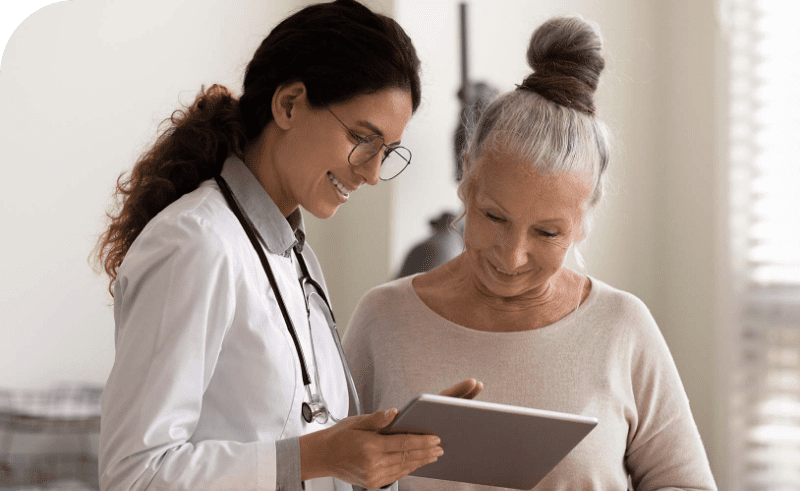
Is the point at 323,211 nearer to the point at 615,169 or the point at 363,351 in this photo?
the point at 363,351

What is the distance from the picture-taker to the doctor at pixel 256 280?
3.20ft

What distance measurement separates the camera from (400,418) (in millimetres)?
1007

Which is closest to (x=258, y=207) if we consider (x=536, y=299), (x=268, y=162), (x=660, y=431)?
(x=268, y=162)

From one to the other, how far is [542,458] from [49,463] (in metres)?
2.20

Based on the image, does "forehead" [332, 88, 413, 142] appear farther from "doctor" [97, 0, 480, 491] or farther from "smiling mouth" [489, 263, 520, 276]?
"smiling mouth" [489, 263, 520, 276]

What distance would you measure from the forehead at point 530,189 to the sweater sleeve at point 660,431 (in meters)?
0.30

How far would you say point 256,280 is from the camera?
1.15m

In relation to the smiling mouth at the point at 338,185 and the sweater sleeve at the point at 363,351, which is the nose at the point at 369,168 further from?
the sweater sleeve at the point at 363,351

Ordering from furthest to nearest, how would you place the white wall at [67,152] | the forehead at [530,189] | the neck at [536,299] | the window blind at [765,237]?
the white wall at [67,152] < the window blind at [765,237] < the neck at [536,299] < the forehead at [530,189]

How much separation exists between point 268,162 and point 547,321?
660 mm

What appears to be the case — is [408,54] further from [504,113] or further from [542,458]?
[542,458]

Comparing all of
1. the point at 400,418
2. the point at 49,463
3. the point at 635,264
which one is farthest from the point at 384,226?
the point at 400,418

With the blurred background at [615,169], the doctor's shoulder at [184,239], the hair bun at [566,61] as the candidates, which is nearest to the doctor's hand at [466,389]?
the doctor's shoulder at [184,239]

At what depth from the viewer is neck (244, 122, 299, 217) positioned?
51.6 inches
